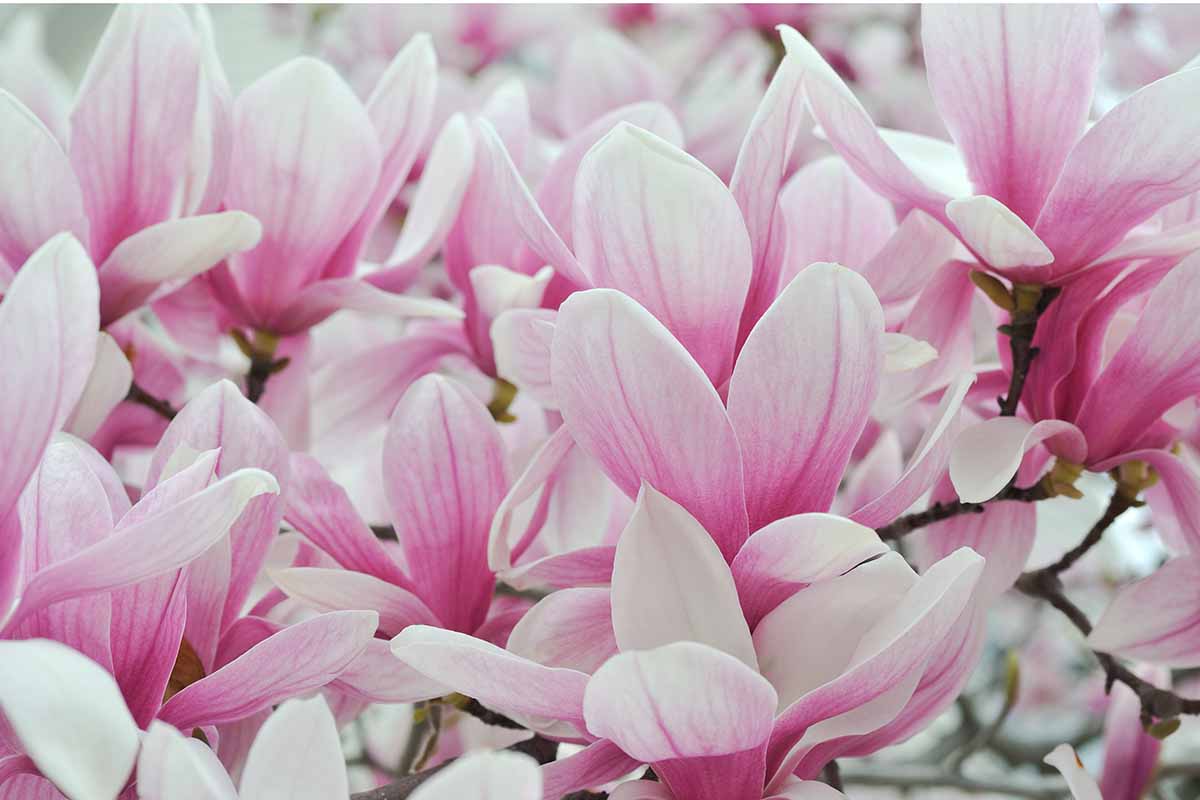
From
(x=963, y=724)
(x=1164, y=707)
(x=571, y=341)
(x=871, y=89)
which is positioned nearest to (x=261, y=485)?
(x=571, y=341)

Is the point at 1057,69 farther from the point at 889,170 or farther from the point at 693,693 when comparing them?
the point at 693,693

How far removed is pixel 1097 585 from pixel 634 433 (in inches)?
52.0

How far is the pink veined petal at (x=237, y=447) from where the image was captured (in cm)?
32

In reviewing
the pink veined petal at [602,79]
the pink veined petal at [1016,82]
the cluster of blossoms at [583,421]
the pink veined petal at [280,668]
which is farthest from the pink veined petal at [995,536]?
the pink veined petal at [602,79]

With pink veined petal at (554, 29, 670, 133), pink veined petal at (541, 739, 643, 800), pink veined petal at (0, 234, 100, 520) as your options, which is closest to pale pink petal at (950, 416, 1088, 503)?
pink veined petal at (541, 739, 643, 800)

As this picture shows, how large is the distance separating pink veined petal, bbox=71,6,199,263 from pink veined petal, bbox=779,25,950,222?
0.19 m

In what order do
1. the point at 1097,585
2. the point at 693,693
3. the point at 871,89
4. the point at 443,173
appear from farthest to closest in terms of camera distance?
1. the point at 1097,585
2. the point at 871,89
3. the point at 443,173
4. the point at 693,693

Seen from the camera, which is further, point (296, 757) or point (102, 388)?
point (102, 388)

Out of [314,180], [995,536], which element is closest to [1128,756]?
[995,536]

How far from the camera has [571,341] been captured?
0.86ft

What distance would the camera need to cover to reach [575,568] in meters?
0.31

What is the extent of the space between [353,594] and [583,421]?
0.29ft

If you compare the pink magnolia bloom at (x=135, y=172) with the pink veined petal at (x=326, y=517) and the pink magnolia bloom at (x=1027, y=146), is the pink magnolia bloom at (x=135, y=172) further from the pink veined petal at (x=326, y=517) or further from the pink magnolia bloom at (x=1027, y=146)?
the pink magnolia bloom at (x=1027, y=146)

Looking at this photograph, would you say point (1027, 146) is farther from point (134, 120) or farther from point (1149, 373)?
point (134, 120)
